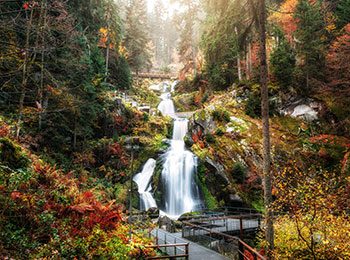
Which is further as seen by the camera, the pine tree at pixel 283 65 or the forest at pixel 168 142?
the pine tree at pixel 283 65

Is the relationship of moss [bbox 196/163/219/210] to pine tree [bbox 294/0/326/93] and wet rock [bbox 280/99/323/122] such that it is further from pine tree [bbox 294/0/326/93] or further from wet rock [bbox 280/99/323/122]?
pine tree [bbox 294/0/326/93]

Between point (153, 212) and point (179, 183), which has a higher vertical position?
point (179, 183)

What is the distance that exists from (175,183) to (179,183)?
0.35m

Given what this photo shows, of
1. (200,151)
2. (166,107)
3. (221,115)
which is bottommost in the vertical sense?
(200,151)

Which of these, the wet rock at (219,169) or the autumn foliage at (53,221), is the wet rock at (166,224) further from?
the autumn foliage at (53,221)

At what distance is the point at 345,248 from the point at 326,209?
1114 mm

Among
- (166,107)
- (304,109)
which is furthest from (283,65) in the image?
(166,107)

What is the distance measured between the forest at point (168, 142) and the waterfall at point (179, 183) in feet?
0.32

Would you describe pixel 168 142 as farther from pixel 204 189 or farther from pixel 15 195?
pixel 15 195

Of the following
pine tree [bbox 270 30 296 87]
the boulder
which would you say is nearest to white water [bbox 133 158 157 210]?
the boulder

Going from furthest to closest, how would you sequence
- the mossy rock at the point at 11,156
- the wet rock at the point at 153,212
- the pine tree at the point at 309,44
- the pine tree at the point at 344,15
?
the pine tree at the point at 344,15, the pine tree at the point at 309,44, the wet rock at the point at 153,212, the mossy rock at the point at 11,156

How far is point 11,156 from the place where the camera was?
858 centimetres

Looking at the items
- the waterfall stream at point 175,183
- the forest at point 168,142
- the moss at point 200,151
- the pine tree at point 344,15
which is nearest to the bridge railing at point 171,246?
the forest at point 168,142

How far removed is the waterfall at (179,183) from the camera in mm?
20281
